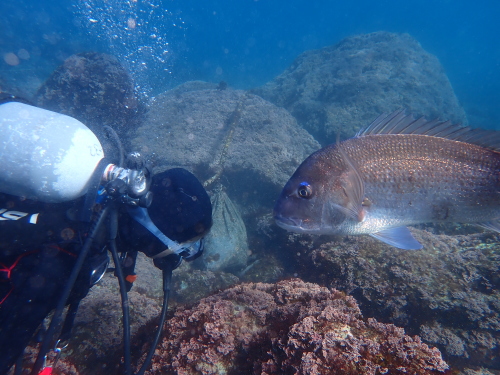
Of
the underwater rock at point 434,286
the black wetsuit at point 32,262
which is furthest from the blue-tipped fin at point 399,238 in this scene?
the black wetsuit at point 32,262

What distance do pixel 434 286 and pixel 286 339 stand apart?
2.48m

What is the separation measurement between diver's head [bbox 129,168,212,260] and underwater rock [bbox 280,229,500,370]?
210 cm

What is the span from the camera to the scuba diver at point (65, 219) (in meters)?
1.91

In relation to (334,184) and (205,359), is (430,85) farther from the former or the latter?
(205,359)

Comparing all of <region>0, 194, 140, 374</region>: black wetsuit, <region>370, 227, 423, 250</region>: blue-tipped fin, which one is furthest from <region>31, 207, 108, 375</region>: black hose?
<region>370, 227, 423, 250</region>: blue-tipped fin

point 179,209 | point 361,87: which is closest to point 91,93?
point 179,209

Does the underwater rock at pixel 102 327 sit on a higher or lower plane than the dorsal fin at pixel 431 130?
lower

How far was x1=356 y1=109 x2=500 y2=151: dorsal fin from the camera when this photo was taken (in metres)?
2.30

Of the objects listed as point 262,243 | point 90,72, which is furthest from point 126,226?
point 90,72

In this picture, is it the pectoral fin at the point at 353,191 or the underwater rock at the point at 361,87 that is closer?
the pectoral fin at the point at 353,191

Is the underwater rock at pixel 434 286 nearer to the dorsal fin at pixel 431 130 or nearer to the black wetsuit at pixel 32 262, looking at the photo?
the dorsal fin at pixel 431 130

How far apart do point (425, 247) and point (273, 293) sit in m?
2.48

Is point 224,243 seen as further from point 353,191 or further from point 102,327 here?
point 353,191

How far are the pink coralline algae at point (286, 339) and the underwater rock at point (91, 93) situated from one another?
7699 millimetres
